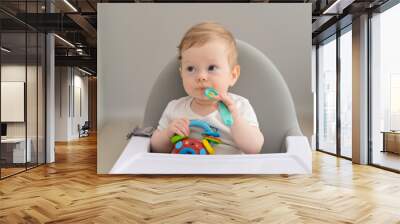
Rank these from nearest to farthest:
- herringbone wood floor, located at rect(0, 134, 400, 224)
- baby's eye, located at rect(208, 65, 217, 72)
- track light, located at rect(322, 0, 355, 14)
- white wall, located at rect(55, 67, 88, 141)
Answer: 1. baby's eye, located at rect(208, 65, 217, 72)
2. herringbone wood floor, located at rect(0, 134, 400, 224)
3. track light, located at rect(322, 0, 355, 14)
4. white wall, located at rect(55, 67, 88, 141)

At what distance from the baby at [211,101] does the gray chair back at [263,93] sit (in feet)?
0.27

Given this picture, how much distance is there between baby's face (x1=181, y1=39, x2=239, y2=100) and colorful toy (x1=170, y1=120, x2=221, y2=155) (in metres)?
0.27

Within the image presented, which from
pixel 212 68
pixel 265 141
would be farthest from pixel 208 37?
pixel 265 141

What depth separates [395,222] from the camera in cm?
377

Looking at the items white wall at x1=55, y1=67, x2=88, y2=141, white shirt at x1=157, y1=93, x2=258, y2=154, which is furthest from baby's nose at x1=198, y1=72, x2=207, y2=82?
white wall at x1=55, y1=67, x2=88, y2=141

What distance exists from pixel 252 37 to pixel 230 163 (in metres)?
1.34

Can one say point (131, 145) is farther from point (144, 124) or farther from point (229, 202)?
point (229, 202)

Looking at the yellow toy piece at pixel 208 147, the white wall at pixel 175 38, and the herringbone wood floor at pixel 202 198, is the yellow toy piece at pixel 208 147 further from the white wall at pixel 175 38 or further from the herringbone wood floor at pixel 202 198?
the white wall at pixel 175 38

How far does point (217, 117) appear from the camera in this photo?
11.9ft

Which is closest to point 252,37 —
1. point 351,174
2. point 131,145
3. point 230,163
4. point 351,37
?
point 230,163

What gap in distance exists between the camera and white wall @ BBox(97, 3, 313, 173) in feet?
13.2

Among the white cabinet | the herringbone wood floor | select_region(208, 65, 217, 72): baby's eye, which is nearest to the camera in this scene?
select_region(208, 65, 217, 72): baby's eye

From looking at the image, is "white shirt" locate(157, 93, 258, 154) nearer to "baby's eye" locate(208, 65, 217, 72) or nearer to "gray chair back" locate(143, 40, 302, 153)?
"gray chair back" locate(143, 40, 302, 153)

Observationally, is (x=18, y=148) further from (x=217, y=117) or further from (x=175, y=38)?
(x=217, y=117)
